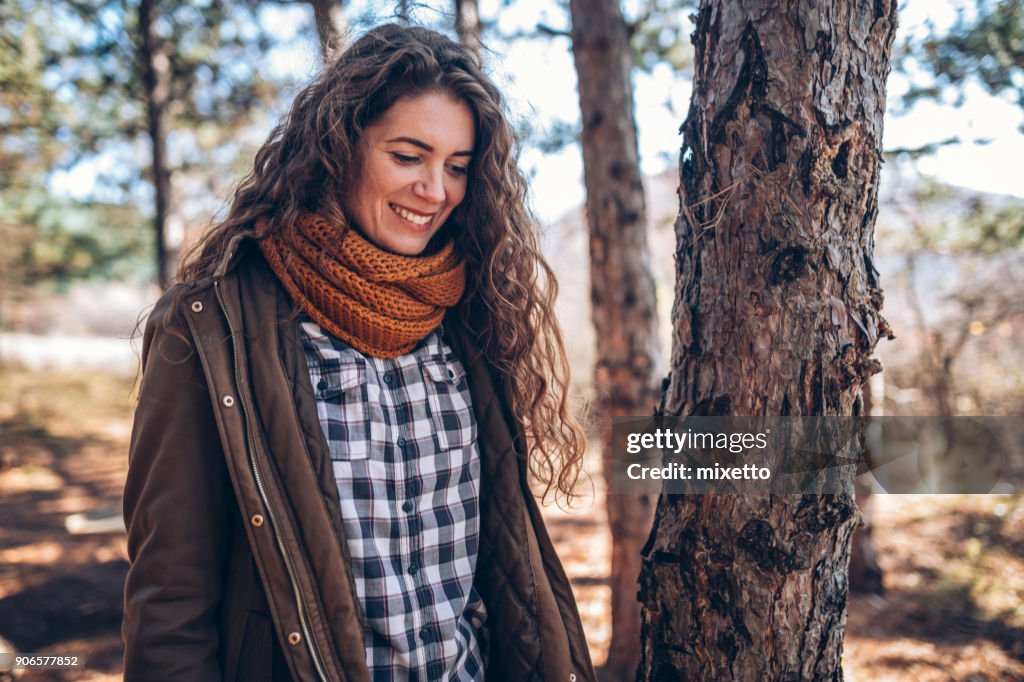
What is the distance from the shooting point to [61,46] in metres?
6.36

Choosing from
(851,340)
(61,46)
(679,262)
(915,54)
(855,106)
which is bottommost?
(851,340)

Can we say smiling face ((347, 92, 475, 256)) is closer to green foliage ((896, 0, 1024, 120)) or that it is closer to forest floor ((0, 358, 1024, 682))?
forest floor ((0, 358, 1024, 682))

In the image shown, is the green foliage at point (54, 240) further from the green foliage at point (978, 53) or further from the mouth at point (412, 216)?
the green foliage at point (978, 53)

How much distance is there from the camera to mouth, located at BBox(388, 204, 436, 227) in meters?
1.64

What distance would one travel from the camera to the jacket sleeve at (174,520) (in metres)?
1.25

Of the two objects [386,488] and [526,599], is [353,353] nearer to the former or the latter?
[386,488]

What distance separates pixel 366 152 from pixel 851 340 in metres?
1.33

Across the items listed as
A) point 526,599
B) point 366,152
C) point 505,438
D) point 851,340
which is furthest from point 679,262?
point 526,599

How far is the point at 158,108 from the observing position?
6.56m

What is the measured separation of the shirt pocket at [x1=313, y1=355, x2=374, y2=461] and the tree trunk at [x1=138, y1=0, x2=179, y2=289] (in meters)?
5.77

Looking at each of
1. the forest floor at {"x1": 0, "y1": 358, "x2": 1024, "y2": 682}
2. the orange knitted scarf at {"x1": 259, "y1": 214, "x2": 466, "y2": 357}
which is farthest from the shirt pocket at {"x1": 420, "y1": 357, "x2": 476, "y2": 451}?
the forest floor at {"x1": 0, "y1": 358, "x2": 1024, "y2": 682}

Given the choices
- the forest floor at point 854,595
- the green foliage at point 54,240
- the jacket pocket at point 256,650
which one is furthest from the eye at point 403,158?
the green foliage at point 54,240

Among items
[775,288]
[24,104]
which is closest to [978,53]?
[775,288]

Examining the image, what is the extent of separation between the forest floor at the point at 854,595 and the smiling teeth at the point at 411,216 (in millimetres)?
1185
